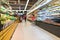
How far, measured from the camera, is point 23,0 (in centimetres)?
1109

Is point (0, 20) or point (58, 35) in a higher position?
point (0, 20)

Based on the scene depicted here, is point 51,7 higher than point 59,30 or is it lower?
higher

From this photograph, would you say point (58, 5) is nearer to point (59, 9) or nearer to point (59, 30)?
point (59, 9)

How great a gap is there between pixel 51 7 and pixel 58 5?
1.96 ft

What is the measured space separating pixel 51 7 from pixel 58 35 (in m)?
2.79

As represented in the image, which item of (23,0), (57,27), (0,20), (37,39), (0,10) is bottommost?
(37,39)

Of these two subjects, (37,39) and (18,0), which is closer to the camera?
(37,39)

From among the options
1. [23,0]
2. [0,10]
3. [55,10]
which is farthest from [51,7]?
[23,0]

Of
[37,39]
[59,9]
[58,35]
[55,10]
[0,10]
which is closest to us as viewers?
[0,10]

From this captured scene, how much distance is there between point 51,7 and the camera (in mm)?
6352

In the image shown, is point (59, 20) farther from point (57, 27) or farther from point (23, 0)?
point (23, 0)

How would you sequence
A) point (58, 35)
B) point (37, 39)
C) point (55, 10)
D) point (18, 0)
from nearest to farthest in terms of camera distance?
point (37, 39) < point (58, 35) < point (55, 10) < point (18, 0)

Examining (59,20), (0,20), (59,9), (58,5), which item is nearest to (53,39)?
(59,20)

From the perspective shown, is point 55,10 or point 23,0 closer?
point 55,10
